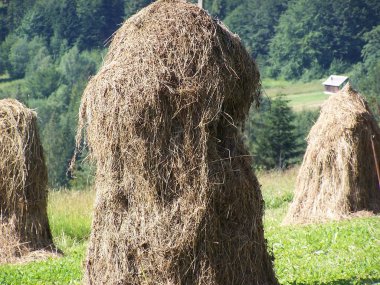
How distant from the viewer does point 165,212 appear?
820cm

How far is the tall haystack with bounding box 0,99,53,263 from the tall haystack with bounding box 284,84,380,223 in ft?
17.4

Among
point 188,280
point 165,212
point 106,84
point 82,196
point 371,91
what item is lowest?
point 371,91

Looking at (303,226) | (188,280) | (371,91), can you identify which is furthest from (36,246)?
(371,91)

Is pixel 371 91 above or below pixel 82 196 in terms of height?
below

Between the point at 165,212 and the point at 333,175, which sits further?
the point at 333,175

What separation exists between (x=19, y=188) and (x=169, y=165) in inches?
230

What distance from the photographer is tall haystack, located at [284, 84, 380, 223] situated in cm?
1602

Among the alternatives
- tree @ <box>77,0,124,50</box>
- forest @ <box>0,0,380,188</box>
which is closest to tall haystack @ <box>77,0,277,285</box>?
forest @ <box>0,0,380,188</box>

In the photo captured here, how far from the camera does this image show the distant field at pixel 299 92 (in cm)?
7500

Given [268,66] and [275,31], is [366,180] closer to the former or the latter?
[268,66]

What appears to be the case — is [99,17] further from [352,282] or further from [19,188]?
[352,282]

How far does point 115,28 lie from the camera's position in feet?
233

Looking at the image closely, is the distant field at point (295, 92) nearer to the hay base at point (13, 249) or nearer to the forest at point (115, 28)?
the forest at point (115, 28)

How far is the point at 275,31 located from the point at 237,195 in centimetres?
7916
